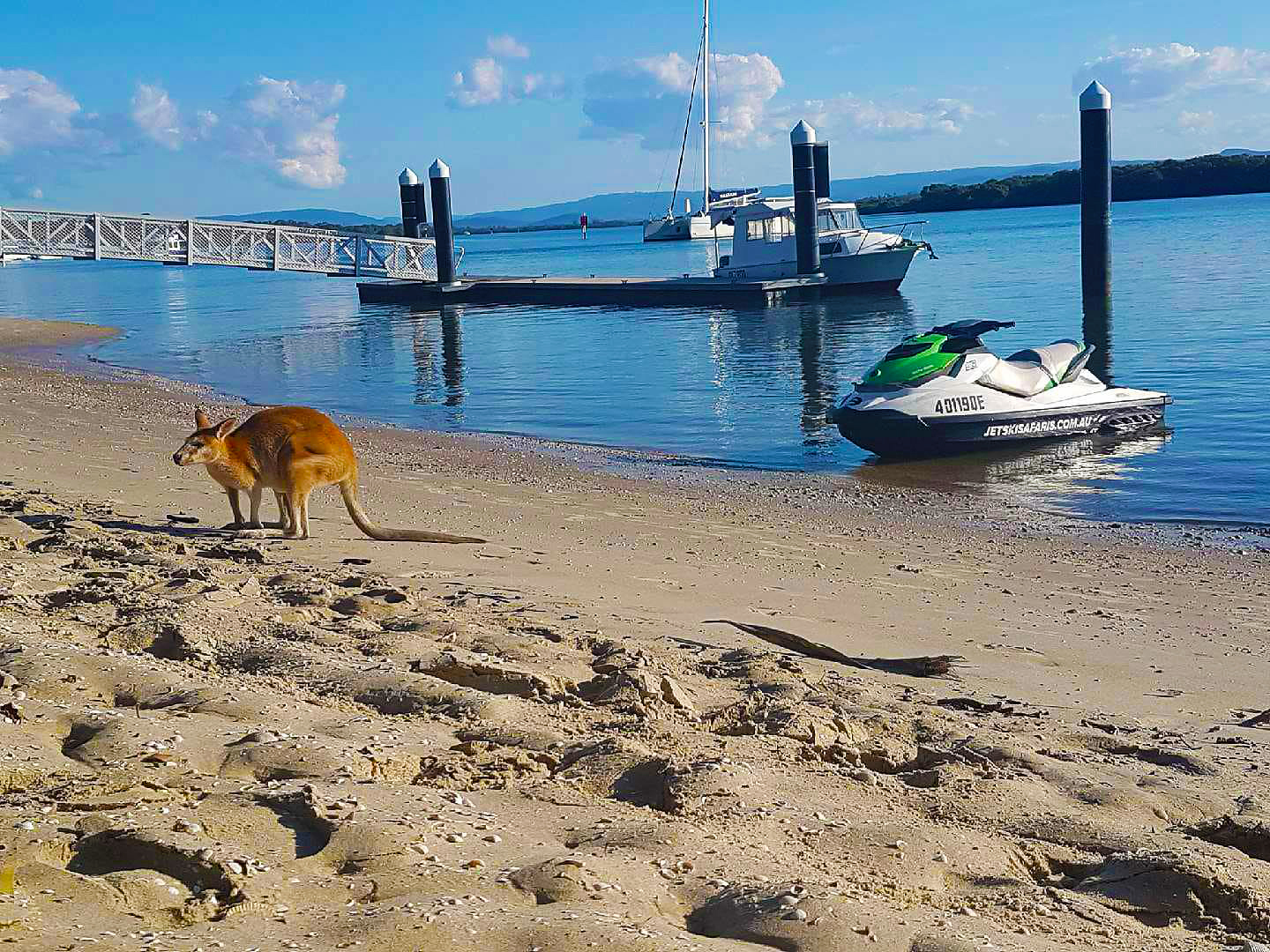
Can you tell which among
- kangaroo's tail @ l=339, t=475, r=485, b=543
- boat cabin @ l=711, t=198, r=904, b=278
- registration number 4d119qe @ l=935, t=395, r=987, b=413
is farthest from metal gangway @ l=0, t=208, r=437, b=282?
kangaroo's tail @ l=339, t=475, r=485, b=543

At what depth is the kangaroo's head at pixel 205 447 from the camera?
750 cm

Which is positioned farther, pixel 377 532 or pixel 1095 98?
pixel 1095 98

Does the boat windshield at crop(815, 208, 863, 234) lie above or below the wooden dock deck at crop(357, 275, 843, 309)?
above

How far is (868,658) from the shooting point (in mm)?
5887

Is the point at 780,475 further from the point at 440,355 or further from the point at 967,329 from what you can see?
the point at 440,355

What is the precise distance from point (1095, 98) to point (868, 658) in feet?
96.5

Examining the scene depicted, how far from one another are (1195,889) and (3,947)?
2.75 m

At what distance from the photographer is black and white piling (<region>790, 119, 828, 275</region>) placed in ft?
124

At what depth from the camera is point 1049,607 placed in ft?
24.3

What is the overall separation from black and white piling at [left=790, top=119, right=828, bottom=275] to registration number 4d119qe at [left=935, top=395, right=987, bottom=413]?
24.7 m

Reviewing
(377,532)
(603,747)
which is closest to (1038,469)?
(377,532)

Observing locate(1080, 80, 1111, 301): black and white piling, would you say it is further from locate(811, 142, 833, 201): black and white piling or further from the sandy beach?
the sandy beach

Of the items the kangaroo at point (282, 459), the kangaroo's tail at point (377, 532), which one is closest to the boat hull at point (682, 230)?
the kangaroo's tail at point (377, 532)

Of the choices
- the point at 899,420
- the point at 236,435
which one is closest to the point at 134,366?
the point at 899,420
